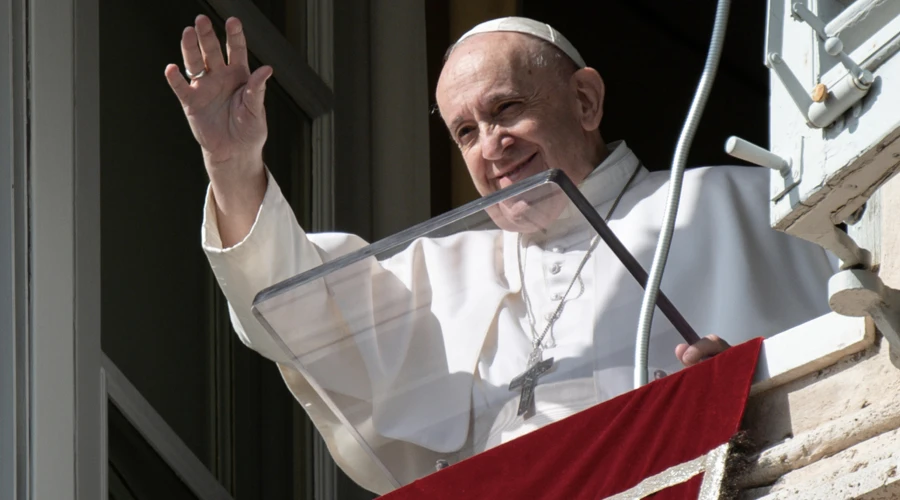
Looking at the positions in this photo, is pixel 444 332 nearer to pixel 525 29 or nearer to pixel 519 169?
pixel 519 169

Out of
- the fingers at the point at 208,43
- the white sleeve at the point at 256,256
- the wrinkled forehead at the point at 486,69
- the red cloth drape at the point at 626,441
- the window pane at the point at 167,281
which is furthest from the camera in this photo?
the window pane at the point at 167,281

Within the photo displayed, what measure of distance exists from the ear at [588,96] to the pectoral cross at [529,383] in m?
1.02

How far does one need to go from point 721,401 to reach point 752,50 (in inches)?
169

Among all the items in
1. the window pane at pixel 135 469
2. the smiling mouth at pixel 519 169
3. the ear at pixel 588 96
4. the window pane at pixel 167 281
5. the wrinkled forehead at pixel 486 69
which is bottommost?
the window pane at pixel 135 469

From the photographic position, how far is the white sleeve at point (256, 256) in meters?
3.39

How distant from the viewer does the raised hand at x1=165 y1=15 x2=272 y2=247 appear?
3.26 meters

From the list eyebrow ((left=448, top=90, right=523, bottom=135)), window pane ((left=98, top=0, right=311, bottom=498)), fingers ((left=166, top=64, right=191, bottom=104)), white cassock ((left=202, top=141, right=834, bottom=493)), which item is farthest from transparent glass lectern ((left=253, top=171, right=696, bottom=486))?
window pane ((left=98, top=0, right=311, bottom=498))

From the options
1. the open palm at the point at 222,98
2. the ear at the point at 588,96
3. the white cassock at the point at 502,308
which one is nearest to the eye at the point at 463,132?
the ear at the point at 588,96

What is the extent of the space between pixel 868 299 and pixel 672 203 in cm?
37

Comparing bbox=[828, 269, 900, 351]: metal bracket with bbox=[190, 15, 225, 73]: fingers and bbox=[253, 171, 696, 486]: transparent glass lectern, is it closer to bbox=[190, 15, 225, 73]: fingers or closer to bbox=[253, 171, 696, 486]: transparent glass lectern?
bbox=[253, 171, 696, 486]: transparent glass lectern

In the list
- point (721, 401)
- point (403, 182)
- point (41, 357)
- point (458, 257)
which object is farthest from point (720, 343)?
point (403, 182)

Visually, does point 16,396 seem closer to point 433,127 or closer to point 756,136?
point 433,127

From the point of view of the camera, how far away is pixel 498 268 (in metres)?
3.14

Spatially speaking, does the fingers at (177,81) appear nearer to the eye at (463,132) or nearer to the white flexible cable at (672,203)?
the eye at (463,132)
